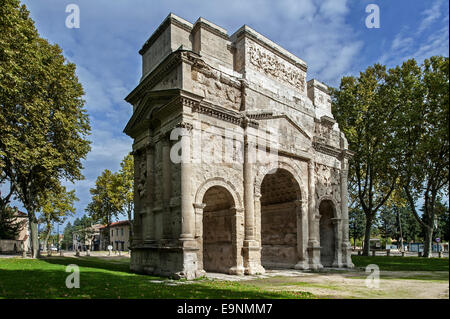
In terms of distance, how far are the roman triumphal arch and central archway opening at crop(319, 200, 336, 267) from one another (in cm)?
15

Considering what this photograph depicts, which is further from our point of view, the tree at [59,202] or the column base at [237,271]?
the tree at [59,202]

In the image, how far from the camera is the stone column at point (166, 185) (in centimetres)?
1368

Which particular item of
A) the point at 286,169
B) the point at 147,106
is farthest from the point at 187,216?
the point at 286,169

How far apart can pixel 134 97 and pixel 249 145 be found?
703 centimetres

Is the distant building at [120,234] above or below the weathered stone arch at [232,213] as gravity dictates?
below

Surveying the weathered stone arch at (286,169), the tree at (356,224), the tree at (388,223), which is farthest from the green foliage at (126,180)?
the tree at (388,223)

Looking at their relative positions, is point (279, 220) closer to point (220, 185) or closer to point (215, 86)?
point (220, 185)

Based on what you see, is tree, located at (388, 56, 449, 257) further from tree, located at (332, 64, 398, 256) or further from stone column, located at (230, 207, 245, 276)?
stone column, located at (230, 207, 245, 276)

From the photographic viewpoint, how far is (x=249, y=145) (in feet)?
51.2

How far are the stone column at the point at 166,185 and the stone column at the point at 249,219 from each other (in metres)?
3.43

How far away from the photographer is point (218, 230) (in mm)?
16016

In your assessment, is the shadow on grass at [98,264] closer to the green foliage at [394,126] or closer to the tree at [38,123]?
the tree at [38,123]
